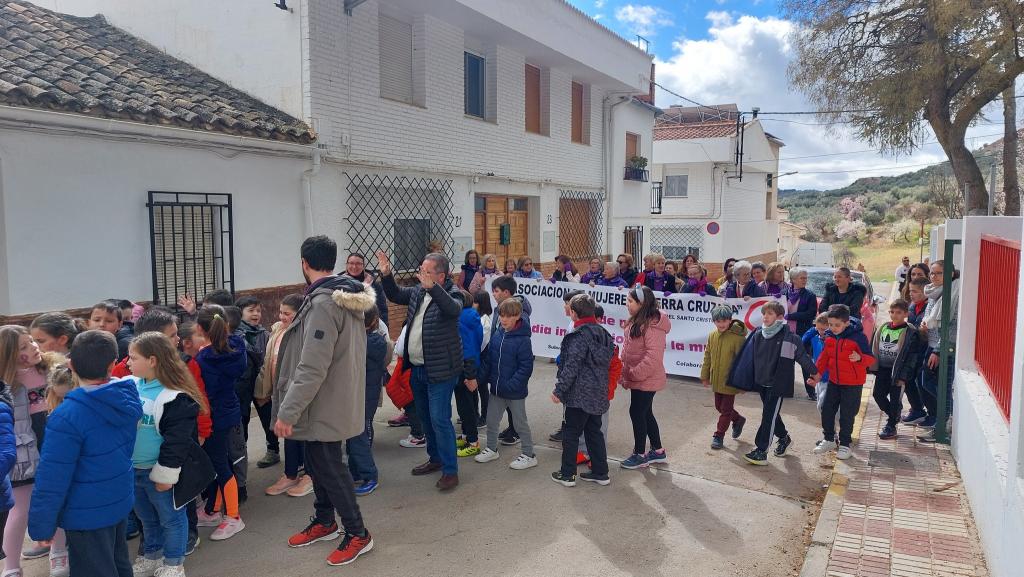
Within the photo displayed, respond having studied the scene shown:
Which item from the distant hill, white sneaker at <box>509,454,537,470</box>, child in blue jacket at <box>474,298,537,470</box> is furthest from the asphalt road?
the distant hill

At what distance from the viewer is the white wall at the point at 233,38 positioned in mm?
9102

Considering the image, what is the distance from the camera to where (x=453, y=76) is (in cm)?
1156

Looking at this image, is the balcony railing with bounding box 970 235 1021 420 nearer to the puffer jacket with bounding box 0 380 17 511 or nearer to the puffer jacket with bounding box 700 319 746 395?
the puffer jacket with bounding box 700 319 746 395

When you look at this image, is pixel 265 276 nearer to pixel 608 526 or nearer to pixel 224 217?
pixel 224 217

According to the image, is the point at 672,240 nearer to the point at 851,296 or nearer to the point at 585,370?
the point at 851,296

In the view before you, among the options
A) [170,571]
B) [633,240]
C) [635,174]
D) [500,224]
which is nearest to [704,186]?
[633,240]

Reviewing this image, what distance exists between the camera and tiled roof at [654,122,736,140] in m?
27.1

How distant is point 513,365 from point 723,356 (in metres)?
2.05

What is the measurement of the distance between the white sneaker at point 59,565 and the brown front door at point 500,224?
361 inches

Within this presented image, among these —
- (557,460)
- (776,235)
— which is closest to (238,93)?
(557,460)

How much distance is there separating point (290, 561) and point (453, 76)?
902cm

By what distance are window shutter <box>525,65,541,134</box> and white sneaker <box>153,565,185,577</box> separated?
1118 centimetres

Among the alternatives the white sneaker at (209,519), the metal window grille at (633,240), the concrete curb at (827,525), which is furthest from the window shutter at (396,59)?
the metal window grille at (633,240)

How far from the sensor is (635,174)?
17625 millimetres
